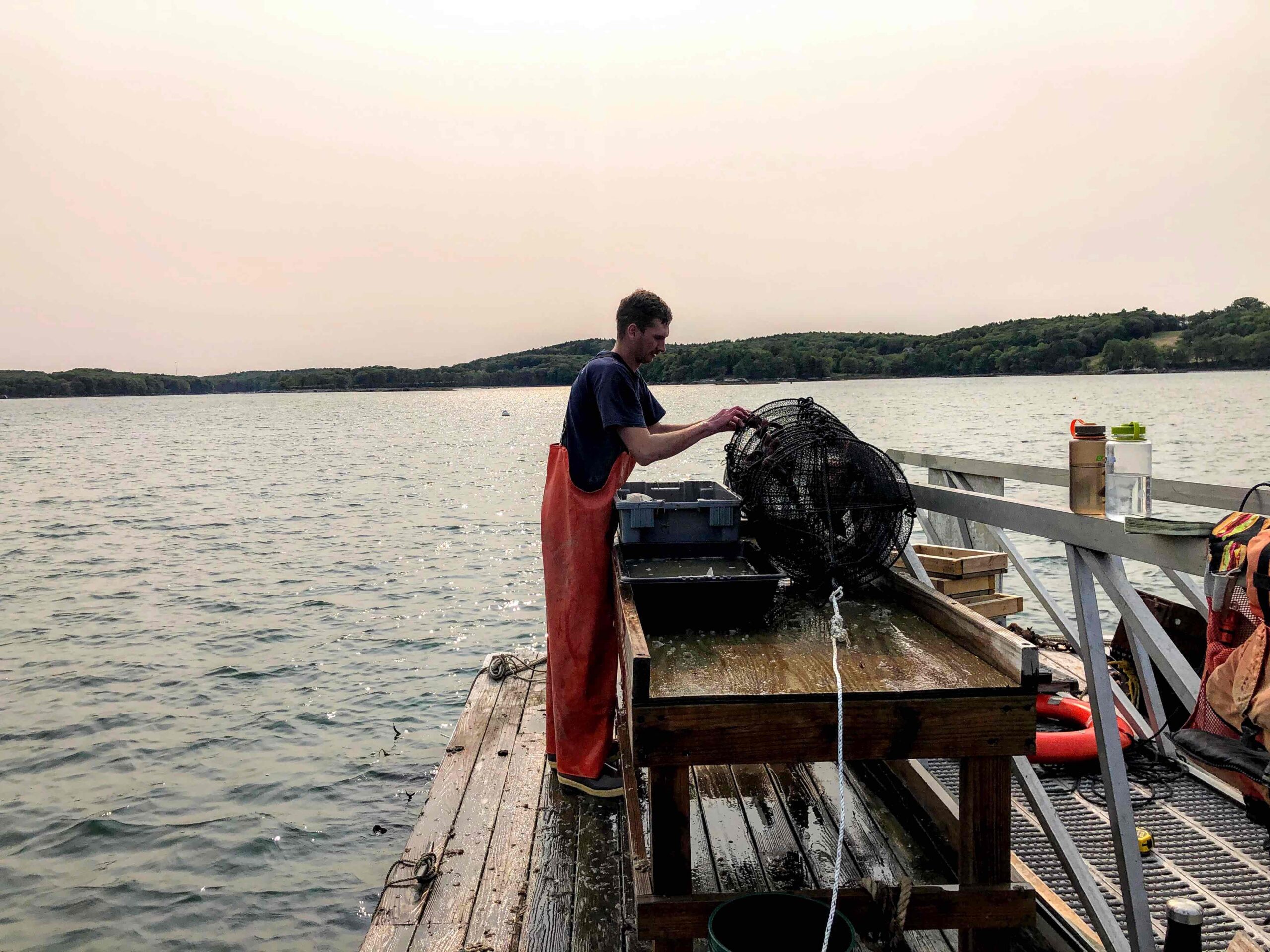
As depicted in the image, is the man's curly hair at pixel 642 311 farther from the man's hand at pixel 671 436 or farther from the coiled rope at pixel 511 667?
the coiled rope at pixel 511 667

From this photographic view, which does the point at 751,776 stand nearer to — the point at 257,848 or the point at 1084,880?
the point at 1084,880

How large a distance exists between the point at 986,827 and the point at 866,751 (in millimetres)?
455

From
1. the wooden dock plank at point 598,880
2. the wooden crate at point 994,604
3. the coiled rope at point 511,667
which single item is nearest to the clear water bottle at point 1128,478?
the wooden dock plank at point 598,880

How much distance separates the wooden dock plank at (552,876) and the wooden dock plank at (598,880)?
3 cm

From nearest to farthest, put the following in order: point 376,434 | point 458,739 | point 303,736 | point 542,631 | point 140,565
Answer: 1. point 458,739
2. point 303,736
3. point 542,631
4. point 140,565
5. point 376,434

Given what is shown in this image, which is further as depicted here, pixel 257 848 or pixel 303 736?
pixel 303 736

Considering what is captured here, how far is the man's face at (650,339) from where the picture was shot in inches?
162

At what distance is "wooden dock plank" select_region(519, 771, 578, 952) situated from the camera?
326 centimetres

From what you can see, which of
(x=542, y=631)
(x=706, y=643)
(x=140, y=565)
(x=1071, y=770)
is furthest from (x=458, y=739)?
(x=140, y=565)

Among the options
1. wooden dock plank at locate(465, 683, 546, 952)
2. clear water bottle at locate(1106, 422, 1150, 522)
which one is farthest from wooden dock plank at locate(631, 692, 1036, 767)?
wooden dock plank at locate(465, 683, 546, 952)

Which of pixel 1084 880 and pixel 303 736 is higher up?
pixel 1084 880

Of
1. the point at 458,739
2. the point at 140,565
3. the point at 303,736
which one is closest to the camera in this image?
the point at 458,739

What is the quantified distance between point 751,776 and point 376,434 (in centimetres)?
7030

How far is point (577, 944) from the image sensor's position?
10.5 ft
